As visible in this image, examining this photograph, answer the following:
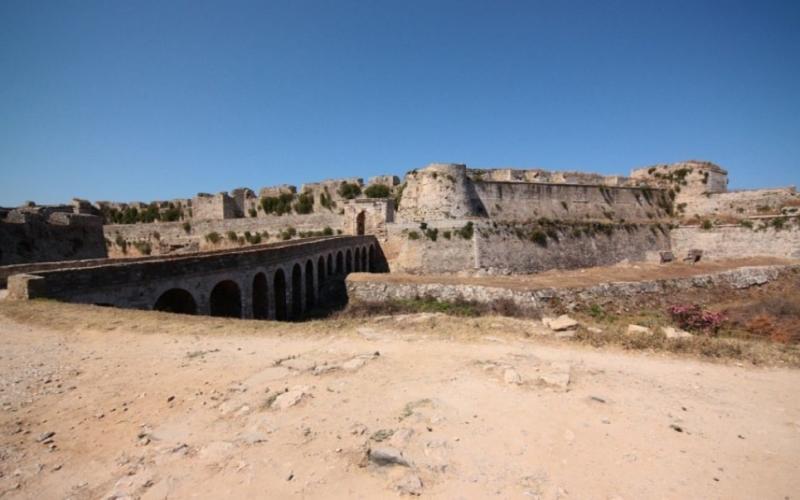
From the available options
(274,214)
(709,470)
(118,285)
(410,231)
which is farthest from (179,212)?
(709,470)

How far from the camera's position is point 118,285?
8.83 m

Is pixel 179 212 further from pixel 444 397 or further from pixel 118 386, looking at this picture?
pixel 444 397

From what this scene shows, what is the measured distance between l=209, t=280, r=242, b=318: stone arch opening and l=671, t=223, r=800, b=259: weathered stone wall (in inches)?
1179

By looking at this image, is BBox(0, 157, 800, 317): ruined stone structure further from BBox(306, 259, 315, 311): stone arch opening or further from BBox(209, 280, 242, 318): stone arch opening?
BBox(209, 280, 242, 318): stone arch opening

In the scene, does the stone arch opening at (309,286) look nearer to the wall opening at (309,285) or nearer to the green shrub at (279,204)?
the wall opening at (309,285)

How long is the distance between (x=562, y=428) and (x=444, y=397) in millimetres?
1287

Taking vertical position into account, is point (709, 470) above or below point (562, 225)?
below

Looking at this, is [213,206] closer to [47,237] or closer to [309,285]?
[47,237]

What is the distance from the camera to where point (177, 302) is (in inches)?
434

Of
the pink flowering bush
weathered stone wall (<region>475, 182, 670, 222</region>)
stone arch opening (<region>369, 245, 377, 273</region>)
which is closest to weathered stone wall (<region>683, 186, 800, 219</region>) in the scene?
weathered stone wall (<region>475, 182, 670, 222</region>)

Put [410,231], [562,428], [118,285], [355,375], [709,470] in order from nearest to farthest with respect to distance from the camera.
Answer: [709,470] → [562,428] → [355,375] → [118,285] → [410,231]

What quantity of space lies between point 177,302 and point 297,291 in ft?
18.6

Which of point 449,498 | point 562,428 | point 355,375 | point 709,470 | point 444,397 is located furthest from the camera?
point 355,375

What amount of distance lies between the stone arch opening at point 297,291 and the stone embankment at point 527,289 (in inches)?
111
